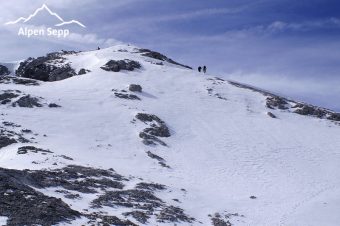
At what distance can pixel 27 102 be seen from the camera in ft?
181

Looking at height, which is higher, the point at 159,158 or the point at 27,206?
the point at 27,206

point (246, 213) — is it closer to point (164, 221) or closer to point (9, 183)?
point (164, 221)

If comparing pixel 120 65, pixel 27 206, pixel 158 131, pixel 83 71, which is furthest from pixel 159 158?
pixel 83 71

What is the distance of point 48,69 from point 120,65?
568 inches

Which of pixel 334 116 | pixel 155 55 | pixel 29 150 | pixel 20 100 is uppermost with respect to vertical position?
pixel 155 55

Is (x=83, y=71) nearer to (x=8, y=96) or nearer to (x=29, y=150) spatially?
(x=8, y=96)

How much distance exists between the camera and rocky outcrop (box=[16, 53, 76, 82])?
79.7 meters

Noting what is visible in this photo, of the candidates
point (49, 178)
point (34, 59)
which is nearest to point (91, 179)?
point (49, 178)

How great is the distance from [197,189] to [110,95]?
2664 centimetres

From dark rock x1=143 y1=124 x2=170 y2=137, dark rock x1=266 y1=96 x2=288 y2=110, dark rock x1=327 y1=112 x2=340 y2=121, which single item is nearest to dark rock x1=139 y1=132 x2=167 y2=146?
dark rock x1=143 y1=124 x2=170 y2=137

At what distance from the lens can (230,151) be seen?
169ft

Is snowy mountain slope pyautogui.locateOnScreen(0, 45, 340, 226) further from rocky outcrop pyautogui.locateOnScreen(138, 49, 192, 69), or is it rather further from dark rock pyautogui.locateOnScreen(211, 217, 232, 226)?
rocky outcrop pyautogui.locateOnScreen(138, 49, 192, 69)

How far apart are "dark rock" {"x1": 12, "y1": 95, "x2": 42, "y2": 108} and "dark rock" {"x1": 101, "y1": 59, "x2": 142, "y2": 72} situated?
20.7 meters

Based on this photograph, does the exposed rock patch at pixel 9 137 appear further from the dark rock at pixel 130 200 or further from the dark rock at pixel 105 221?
the dark rock at pixel 105 221
